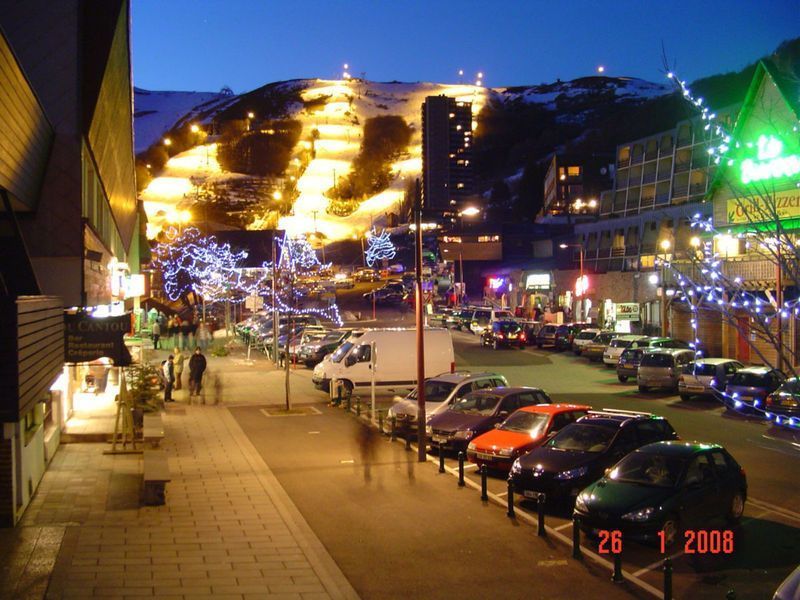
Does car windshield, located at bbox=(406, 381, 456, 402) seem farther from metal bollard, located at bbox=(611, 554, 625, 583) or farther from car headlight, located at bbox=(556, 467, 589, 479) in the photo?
metal bollard, located at bbox=(611, 554, 625, 583)

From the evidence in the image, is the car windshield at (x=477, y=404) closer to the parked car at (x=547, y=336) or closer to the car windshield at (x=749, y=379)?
the car windshield at (x=749, y=379)

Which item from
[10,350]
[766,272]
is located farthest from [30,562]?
[766,272]

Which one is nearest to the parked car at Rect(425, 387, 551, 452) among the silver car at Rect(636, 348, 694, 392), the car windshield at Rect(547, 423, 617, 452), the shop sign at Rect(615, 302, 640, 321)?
the car windshield at Rect(547, 423, 617, 452)

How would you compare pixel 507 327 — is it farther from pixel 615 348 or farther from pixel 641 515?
pixel 641 515

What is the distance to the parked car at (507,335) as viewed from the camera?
1788 inches

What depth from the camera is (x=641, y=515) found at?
1035 centimetres

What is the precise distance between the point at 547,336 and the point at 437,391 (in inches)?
1000

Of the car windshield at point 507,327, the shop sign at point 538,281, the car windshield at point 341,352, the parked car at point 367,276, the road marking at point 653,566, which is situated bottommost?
the road marking at point 653,566

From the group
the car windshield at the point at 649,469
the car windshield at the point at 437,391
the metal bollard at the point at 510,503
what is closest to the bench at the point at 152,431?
the car windshield at the point at 437,391

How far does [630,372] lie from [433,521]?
20.4m

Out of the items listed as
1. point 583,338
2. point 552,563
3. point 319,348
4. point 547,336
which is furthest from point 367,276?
point 552,563

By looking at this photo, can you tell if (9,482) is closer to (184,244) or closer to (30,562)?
(30,562)

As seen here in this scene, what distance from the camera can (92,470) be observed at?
50.9 feet

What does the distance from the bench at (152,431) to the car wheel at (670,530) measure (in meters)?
11.1
